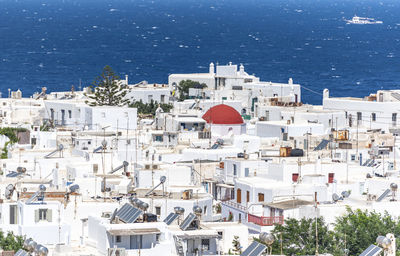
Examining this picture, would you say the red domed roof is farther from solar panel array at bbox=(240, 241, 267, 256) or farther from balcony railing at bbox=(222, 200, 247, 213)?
solar panel array at bbox=(240, 241, 267, 256)

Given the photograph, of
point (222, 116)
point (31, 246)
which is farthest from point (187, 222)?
point (222, 116)

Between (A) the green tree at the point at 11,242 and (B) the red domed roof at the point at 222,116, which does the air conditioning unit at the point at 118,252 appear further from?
(B) the red domed roof at the point at 222,116

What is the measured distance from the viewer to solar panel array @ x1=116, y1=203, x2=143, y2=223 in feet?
89.3

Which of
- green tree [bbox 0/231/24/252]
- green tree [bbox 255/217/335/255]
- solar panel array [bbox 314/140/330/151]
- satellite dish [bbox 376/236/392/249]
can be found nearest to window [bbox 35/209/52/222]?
green tree [bbox 0/231/24/252]

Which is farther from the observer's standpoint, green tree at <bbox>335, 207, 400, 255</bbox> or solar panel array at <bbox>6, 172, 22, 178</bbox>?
solar panel array at <bbox>6, 172, 22, 178</bbox>

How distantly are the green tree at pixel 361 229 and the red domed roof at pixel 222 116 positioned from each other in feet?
97.5

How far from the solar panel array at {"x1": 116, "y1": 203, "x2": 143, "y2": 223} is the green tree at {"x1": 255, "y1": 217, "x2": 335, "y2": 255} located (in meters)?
3.22

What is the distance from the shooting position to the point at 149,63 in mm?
180625

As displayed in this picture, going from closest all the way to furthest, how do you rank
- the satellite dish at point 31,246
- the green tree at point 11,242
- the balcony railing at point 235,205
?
1. the satellite dish at point 31,246
2. the green tree at point 11,242
3. the balcony railing at point 235,205

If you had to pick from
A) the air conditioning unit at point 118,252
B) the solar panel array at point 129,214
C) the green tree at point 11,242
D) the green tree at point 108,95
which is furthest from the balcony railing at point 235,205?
the green tree at point 108,95

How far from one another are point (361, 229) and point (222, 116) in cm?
3194

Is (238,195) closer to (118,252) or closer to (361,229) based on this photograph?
(361,229)

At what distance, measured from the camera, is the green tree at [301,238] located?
1141 inches

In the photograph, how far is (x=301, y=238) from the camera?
98.4 feet
